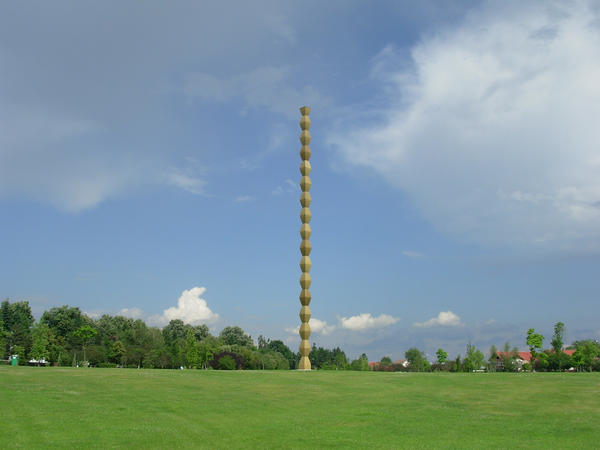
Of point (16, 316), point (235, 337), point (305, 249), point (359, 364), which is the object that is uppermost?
point (305, 249)

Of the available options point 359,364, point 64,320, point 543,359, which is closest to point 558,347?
point 543,359

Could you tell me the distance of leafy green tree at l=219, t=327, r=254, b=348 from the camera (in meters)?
78.6

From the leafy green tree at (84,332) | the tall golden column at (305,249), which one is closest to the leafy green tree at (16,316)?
the leafy green tree at (84,332)

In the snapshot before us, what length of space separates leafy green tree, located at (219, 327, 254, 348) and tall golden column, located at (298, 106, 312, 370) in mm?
43306

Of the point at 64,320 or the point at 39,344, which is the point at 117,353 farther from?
the point at 64,320

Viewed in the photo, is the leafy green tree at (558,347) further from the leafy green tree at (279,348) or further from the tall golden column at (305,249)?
the leafy green tree at (279,348)

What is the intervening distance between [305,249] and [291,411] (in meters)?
20.4

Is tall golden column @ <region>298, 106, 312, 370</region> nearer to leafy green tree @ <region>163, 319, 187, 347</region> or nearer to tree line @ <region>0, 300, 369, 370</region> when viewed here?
tree line @ <region>0, 300, 369, 370</region>

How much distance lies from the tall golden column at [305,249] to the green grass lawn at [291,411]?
1185cm

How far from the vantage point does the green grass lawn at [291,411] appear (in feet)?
41.8

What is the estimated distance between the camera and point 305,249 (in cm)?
3656

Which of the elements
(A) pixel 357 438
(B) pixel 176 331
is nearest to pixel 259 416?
(A) pixel 357 438

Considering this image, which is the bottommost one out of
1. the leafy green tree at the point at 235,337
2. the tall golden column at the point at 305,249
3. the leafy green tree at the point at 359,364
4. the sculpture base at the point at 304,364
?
the leafy green tree at the point at 359,364

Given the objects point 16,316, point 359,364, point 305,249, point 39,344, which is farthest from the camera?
point 16,316
